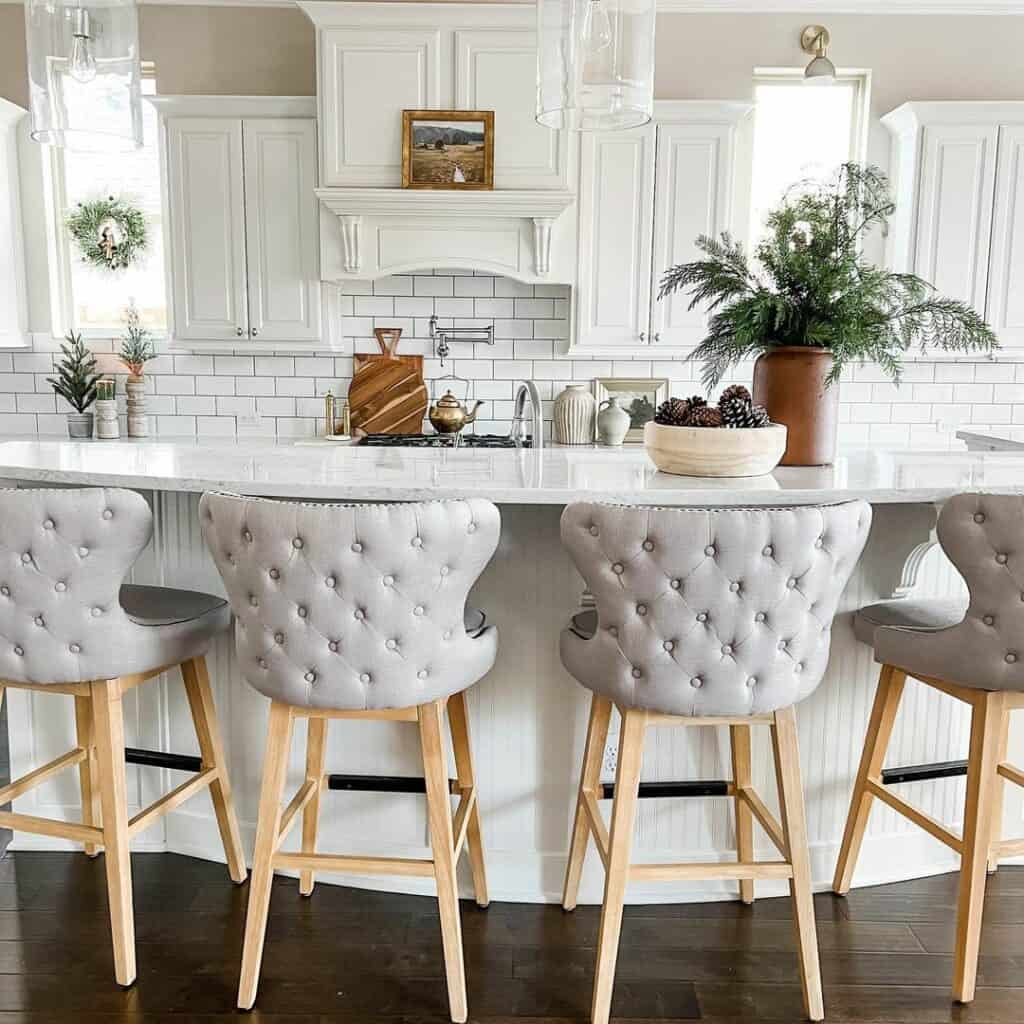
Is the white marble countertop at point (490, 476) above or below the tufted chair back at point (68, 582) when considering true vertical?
above

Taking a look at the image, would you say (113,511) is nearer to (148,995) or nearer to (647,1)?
(148,995)

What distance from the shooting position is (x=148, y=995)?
1.89 meters

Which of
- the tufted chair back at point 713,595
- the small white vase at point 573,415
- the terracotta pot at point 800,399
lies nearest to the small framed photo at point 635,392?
the small white vase at point 573,415

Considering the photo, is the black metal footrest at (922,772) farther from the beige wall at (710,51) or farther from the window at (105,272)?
the window at (105,272)

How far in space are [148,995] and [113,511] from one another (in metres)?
1.01

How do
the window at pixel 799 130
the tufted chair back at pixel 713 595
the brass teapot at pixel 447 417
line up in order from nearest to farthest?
1. the tufted chair back at pixel 713 595
2. the brass teapot at pixel 447 417
3. the window at pixel 799 130

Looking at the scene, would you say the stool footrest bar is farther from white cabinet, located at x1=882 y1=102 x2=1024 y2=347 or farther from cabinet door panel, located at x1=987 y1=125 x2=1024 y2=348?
cabinet door panel, located at x1=987 y1=125 x2=1024 y2=348

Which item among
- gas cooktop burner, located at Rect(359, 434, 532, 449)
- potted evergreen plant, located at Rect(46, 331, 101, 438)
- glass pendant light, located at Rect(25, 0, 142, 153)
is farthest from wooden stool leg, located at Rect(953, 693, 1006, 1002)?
potted evergreen plant, located at Rect(46, 331, 101, 438)

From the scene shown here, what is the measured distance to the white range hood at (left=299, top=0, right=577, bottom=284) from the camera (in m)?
3.87

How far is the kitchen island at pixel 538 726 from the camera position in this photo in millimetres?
2150

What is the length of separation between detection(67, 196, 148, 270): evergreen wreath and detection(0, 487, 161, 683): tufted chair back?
3.16m

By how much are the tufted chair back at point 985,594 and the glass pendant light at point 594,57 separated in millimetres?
1188

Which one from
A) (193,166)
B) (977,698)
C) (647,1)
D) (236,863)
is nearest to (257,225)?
(193,166)

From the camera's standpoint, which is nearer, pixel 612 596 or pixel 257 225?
pixel 612 596
